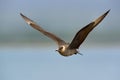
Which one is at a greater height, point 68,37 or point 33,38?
point 33,38

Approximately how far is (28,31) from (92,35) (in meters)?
1.52

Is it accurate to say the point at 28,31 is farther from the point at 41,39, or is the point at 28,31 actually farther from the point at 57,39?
the point at 57,39

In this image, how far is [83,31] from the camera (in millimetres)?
4902

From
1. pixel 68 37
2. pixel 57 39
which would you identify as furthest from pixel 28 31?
pixel 57 39

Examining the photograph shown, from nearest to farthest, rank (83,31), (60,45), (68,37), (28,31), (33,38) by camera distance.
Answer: (83,31), (60,45), (68,37), (28,31), (33,38)

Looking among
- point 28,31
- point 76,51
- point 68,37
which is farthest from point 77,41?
point 28,31

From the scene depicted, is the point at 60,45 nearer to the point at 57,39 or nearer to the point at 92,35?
the point at 57,39

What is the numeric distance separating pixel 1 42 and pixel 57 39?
6.89 meters

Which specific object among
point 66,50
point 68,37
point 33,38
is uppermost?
point 33,38

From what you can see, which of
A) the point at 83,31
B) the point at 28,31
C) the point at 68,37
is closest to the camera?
the point at 83,31

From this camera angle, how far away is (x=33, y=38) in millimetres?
13008

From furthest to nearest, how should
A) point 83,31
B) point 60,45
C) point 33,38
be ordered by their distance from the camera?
1. point 33,38
2. point 60,45
3. point 83,31

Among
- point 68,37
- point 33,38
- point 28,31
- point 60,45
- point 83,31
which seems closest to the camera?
point 83,31

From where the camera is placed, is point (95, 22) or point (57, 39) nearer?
point (95, 22)
